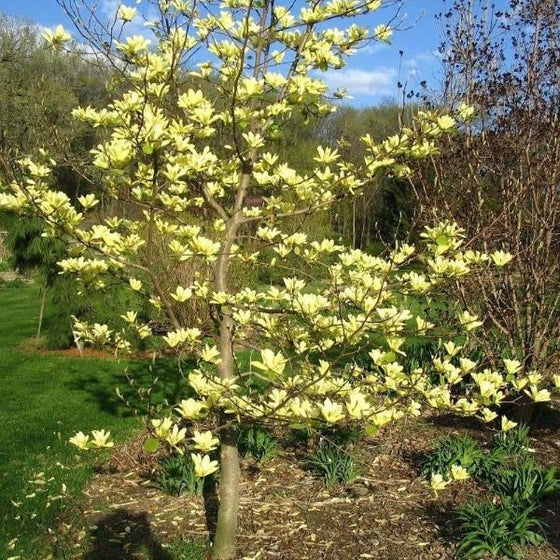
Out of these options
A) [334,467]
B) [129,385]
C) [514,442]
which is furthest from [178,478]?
[129,385]

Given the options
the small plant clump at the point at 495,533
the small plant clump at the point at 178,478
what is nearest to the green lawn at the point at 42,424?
the small plant clump at the point at 178,478

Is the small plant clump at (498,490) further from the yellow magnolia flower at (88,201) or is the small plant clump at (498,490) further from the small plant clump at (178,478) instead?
the yellow magnolia flower at (88,201)

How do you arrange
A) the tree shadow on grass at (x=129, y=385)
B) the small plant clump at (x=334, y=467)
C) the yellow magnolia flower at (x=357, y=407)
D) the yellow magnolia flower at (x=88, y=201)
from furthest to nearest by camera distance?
the tree shadow on grass at (x=129, y=385) < the small plant clump at (x=334, y=467) < the yellow magnolia flower at (x=88, y=201) < the yellow magnolia flower at (x=357, y=407)

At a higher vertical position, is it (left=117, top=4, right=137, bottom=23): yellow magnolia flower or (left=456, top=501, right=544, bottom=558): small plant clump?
(left=117, top=4, right=137, bottom=23): yellow magnolia flower

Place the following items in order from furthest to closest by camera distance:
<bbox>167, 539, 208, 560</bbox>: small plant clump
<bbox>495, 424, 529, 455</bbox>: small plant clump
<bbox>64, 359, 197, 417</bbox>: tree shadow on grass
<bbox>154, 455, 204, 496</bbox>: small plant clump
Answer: <bbox>64, 359, 197, 417</bbox>: tree shadow on grass → <bbox>495, 424, 529, 455</bbox>: small plant clump → <bbox>154, 455, 204, 496</bbox>: small plant clump → <bbox>167, 539, 208, 560</bbox>: small plant clump

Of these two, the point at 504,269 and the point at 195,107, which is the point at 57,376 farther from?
the point at 195,107

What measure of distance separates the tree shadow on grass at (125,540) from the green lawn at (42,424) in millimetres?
219

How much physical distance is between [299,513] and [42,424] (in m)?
3.00

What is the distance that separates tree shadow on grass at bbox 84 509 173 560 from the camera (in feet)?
10.9

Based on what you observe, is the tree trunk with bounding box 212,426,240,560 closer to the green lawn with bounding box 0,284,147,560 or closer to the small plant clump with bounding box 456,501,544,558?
the green lawn with bounding box 0,284,147,560

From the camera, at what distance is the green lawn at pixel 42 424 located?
372 cm

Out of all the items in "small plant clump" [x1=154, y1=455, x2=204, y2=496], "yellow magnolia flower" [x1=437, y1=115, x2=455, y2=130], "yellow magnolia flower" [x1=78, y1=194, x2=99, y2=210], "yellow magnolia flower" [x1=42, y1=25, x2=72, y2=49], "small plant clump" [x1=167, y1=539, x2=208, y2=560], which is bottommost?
"small plant clump" [x1=167, y1=539, x2=208, y2=560]

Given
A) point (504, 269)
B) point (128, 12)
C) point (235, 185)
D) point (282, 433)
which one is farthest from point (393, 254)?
point (282, 433)

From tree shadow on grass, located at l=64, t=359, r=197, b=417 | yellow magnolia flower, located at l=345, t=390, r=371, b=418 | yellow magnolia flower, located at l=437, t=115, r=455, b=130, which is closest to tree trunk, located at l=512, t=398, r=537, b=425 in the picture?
tree shadow on grass, located at l=64, t=359, r=197, b=417
